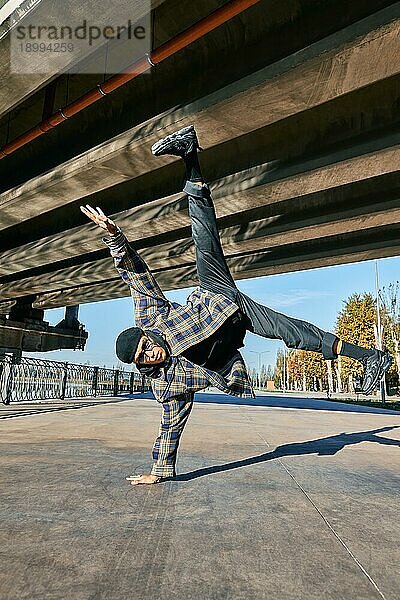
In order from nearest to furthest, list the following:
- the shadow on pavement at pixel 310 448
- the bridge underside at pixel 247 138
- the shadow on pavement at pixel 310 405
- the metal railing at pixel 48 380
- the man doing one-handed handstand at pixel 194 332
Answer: the man doing one-handed handstand at pixel 194 332 < the shadow on pavement at pixel 310 448 < the bridge underside at pixel 247 138 < the metal railing at pixel 48 380 < the shadow on pavement at pixel 310 405

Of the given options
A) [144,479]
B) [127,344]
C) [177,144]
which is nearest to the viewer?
[127,344]

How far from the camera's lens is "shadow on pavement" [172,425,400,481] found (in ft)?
13.6

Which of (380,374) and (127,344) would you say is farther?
(380,374)

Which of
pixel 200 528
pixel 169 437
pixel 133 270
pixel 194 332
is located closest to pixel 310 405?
pixel 169 437

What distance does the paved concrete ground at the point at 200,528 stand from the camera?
1754 mm

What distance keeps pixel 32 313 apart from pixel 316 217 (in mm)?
16263

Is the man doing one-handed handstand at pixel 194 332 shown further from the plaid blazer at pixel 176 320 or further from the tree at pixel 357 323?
the tree at pixel 357 323

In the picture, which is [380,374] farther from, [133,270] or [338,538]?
[133,270]

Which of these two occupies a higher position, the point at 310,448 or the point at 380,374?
the point at 380,374

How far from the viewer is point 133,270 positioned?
352 cm

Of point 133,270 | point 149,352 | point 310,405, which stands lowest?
point 310,405

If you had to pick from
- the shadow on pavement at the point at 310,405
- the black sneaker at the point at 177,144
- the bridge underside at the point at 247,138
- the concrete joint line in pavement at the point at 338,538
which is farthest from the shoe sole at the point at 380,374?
the shadow on pavement at the point at 310,405

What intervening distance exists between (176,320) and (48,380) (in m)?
Result: 16.0

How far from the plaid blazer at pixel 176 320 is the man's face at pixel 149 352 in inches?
3.7
